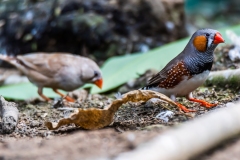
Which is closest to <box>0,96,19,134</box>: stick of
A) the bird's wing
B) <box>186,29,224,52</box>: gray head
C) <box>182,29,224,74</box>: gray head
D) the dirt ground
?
the dirt ground

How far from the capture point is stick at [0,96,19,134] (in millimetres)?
3936

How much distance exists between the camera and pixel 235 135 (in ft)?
9.05

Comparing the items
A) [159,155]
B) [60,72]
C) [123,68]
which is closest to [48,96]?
[60,72]

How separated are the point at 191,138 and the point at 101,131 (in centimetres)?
79

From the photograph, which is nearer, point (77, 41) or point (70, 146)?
point (70, 146)

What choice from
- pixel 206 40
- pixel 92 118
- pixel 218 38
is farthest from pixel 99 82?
pixel 92 118

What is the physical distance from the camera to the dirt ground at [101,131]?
2625 millimetres

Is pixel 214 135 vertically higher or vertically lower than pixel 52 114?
higher

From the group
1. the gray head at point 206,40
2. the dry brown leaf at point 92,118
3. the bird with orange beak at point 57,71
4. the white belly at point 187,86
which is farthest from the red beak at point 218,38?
the bird with orange beak at point 57,71

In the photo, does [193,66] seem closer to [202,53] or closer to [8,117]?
[202,53]

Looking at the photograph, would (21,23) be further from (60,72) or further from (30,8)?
(60,72)

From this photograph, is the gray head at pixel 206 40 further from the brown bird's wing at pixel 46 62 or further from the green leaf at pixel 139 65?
the brown bird's wing at pixel 46 62

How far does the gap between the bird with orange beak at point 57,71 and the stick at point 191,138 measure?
12.2 ft

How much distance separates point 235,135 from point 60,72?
3.90 m
